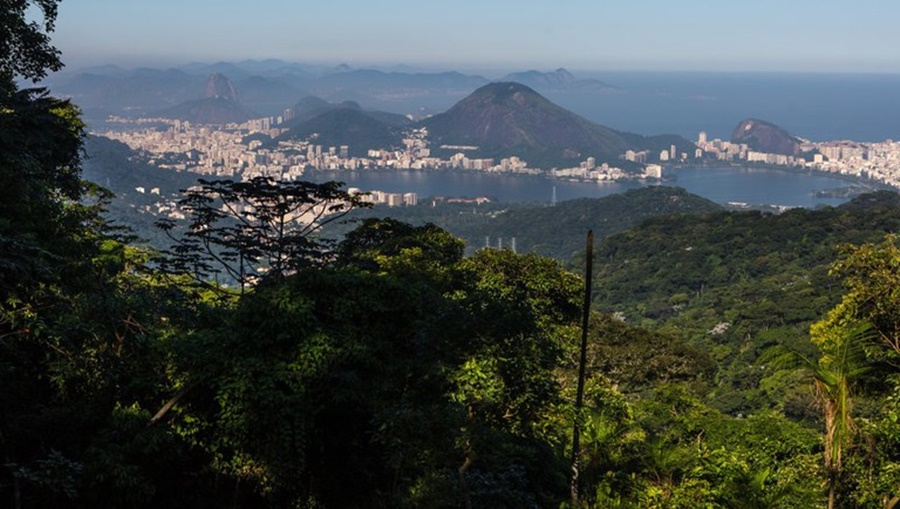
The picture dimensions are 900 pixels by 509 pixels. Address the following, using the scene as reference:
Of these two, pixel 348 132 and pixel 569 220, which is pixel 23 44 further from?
pixel 348 132

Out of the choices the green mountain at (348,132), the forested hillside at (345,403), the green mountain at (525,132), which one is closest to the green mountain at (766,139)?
the green mountain at (525,132)

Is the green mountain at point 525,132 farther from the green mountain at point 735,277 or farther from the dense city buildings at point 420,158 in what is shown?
the green mountain at point 735,277

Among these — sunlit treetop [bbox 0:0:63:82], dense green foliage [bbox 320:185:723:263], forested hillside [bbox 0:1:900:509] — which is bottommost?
dense green foliage [bbox 320:185:723:263]

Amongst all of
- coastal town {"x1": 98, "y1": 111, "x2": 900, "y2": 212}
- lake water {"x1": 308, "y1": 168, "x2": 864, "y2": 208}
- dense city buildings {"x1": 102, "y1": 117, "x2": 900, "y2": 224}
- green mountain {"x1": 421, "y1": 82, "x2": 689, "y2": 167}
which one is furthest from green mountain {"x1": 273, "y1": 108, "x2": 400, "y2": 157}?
lake water {"x1": 308, "y1": 168, "x2": 864, "y2": 208}

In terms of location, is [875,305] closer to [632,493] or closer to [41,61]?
[632,493]

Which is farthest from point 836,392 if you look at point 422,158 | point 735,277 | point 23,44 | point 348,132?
point 348,132

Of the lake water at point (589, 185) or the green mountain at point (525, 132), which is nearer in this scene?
the lake water at point (589, 185)

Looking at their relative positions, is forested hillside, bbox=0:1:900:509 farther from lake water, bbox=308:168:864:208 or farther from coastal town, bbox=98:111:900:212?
coastal town, bbox=98:111:900:212
